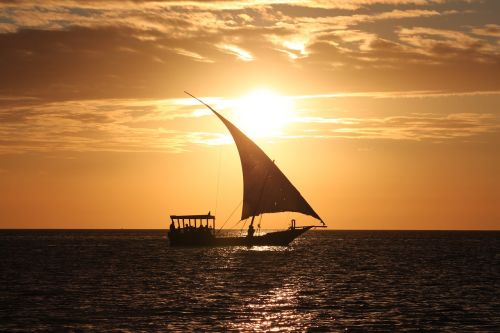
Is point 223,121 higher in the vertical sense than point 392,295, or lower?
higher

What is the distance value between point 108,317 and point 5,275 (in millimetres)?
31613

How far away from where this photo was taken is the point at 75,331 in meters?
36.0

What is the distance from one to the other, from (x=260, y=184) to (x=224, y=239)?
28.4ft

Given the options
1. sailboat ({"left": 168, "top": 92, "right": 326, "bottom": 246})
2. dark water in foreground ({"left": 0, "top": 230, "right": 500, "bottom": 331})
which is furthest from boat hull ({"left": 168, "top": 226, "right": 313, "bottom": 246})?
dark water in foreground ({"left": 0, "top": 230, "right": 500, "bottom": 331})

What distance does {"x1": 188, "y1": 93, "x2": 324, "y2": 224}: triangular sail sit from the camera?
96.2m

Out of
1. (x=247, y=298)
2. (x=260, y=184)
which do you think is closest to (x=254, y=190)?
(x=260, y=184)

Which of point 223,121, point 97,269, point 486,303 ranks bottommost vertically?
point 97,269

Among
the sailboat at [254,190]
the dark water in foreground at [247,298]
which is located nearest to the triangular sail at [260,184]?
the sailboat at [254,190]

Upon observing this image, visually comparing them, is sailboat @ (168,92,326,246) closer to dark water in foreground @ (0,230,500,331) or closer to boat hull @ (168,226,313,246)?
boat hull @ (168,226,313,246)

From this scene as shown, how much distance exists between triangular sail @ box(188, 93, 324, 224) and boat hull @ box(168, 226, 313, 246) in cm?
496

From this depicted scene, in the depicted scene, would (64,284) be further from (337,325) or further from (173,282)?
(337,325)

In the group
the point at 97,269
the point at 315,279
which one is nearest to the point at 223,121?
the point at 97,269

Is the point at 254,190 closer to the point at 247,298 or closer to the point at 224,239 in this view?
the point at 224,239

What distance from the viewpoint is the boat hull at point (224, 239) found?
98625 millimetres
